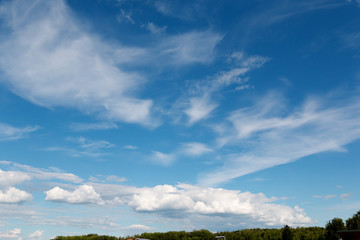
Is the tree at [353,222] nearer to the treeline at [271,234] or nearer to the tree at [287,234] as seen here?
the treeline at [271,234]

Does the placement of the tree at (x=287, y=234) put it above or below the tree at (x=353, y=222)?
below

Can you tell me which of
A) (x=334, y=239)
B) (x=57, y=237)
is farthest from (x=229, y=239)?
(x=57, y=237)

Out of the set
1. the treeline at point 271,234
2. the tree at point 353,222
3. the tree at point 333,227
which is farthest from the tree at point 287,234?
the tree at point 353,222

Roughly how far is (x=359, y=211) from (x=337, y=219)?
18.4ft

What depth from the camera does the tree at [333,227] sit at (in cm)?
4397

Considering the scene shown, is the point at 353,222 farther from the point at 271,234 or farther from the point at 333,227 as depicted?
the point at 271,234

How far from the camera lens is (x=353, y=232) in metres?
19.2

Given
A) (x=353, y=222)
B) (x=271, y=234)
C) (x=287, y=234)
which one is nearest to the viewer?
(x=287, y=234)

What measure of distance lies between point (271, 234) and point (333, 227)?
928cm

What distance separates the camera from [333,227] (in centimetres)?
4544

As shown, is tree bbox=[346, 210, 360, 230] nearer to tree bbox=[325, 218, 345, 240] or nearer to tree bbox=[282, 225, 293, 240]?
tree bbox=[325, 218, 345, 240]

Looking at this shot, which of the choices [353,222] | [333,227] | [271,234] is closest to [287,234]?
[271,234]

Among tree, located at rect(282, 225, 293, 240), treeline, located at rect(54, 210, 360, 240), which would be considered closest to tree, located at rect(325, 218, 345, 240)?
treeline, located at rect(54, 210, 360, 240)

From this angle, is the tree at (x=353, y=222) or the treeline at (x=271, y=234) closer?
the treeline at (x=271, y=234)
